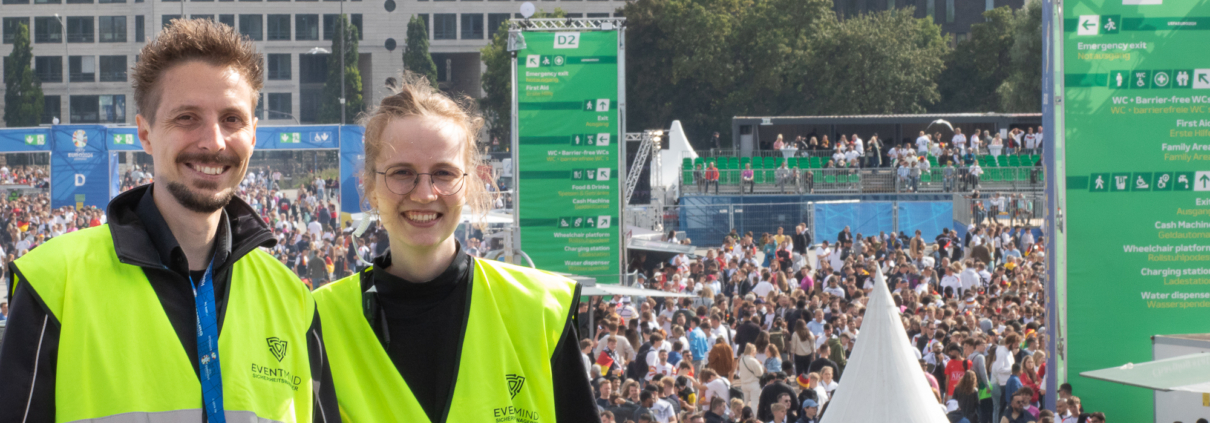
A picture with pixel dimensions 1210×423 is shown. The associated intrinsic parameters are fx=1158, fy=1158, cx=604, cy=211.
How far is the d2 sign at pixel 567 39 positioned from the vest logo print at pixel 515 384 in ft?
43.4

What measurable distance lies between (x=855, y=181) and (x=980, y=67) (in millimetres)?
26147

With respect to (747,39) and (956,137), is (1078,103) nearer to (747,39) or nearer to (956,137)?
(956,137)

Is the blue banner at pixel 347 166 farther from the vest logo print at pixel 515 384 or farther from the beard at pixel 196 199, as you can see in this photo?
the beard at pixel 196 199

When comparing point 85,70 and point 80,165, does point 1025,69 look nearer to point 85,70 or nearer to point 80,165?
point 80,165

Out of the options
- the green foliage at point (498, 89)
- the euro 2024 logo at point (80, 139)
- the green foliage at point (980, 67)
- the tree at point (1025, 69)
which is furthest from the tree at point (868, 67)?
the euro 2024 logo at point (80, 139)

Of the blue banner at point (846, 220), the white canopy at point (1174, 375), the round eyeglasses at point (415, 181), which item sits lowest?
the white canopy at point (1174, 375)

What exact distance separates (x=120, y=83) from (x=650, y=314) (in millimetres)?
73839

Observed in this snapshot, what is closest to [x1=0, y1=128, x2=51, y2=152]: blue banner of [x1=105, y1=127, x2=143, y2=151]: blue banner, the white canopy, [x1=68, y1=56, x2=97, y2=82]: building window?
[x1=105, y1=127, x2=143, y2=151]: blue banner

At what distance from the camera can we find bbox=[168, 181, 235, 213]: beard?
7.56ft

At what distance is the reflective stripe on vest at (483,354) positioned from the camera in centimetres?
253

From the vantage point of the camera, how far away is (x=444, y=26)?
8081 cm

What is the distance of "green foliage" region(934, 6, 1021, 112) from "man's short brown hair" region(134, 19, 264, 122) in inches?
2151

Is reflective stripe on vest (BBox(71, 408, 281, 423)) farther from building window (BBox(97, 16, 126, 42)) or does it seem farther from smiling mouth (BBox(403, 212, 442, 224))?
building window (BBox(97, 16, 126, 42))

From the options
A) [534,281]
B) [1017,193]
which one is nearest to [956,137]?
[1017,193]
